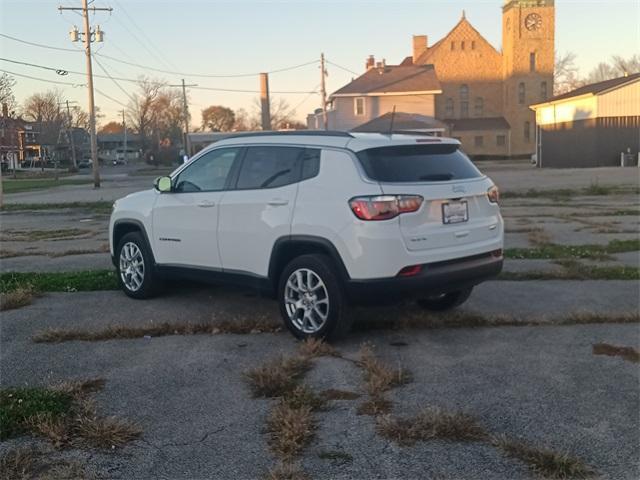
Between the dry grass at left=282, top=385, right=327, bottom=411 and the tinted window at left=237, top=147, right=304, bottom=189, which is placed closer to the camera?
the dry grass at left=282, top=385, right=327, bottom=411

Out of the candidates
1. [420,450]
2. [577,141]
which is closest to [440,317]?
[420,450]

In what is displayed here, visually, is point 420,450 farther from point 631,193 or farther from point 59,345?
point 631,193

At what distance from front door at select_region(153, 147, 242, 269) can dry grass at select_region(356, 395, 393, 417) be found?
2601 mm

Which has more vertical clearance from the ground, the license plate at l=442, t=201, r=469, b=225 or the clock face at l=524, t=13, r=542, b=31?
the clock face at l=524, t=13, r=542, b=31

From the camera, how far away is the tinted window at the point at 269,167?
592 cm

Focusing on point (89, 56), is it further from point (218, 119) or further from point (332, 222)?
point (218, 119)

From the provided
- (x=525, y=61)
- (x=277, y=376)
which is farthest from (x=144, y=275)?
(x=525, y=61)

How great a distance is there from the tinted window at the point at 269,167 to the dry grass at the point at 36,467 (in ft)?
10.2

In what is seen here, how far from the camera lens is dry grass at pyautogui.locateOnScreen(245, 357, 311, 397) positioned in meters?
4.52

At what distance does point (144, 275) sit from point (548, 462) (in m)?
5.10

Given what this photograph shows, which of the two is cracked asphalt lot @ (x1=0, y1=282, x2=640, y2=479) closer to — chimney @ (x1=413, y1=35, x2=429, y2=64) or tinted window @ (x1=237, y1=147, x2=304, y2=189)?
tinted window @ (x1=237, y1=147, x2=304, y2=189)

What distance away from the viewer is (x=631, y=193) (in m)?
22.5

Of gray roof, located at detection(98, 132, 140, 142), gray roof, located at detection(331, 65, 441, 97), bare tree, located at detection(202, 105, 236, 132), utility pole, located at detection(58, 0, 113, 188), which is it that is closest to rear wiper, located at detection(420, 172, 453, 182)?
utility pole, located at detection(58, 0, 113, 188)

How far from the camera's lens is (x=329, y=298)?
5441 millimetres
